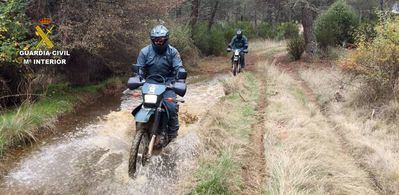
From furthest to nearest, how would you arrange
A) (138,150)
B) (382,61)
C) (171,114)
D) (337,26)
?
1. (337,26)
2. (382,61)
3. (171,114)
4. (138,150)

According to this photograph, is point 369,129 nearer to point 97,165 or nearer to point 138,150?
point 138,150

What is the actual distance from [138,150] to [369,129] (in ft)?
15.2

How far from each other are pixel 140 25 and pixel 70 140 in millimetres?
5822

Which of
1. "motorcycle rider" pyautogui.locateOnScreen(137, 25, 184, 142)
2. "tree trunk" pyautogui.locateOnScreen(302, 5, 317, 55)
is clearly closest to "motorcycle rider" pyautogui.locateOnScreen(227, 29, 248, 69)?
"tree trunk" pyautogui.locateOnScreen(302, 5, 317, 55)

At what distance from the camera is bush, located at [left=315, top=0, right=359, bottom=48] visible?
1943cm

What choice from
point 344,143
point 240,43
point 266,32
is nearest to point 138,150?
point 344,143

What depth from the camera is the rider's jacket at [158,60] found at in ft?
23.8

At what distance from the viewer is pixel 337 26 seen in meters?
19.4

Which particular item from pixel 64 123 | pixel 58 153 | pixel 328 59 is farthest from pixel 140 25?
pixel 328 59

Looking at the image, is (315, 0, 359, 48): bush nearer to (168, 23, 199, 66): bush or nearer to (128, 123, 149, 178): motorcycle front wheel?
(168, 23, 199, 66): bush

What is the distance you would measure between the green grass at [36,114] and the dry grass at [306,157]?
4.38 m

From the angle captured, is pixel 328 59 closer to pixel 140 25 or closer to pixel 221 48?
pixel 221 48

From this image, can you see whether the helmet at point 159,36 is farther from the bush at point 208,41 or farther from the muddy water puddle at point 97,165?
the bush at point 208,41

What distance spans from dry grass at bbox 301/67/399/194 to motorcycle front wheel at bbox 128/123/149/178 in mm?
3430
